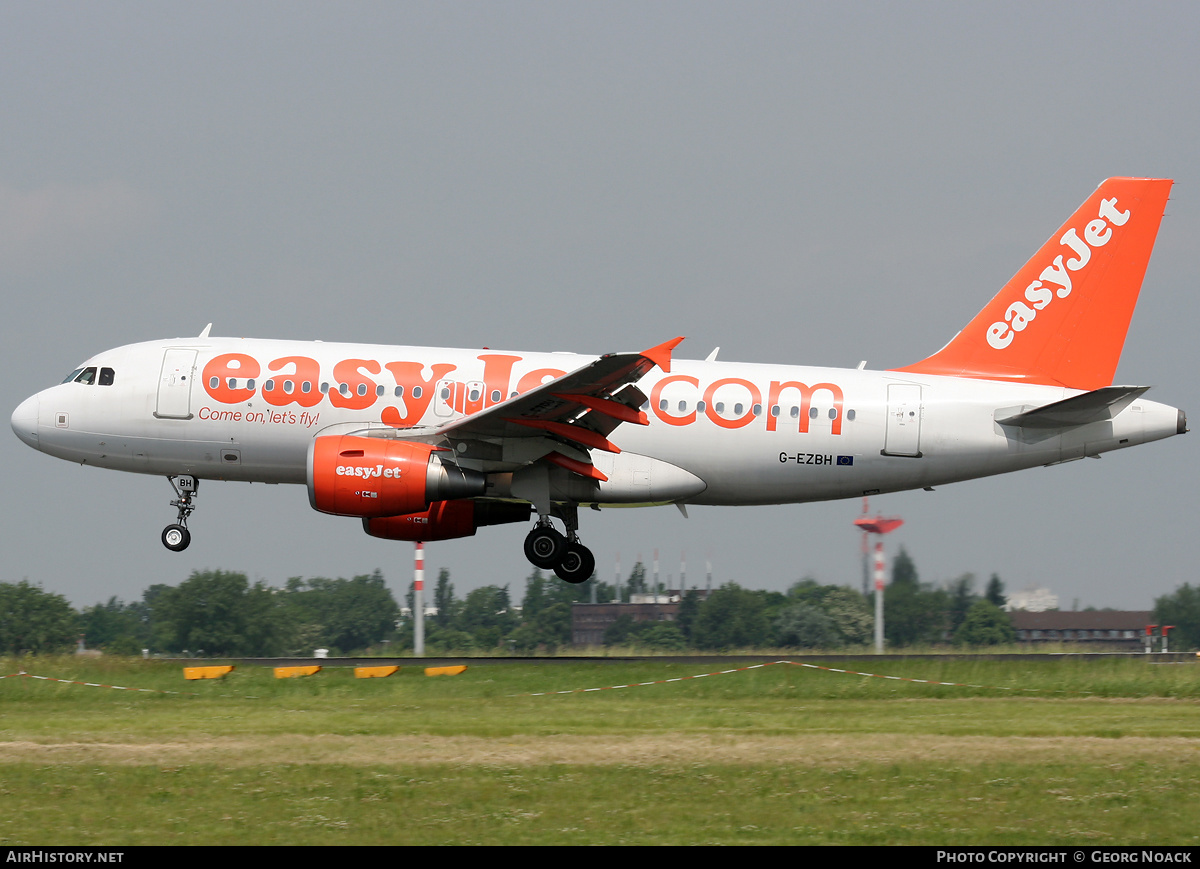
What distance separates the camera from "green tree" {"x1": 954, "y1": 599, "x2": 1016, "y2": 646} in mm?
53125

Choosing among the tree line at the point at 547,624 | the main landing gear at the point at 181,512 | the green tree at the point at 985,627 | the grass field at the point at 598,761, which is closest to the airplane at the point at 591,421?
the main landing gear at the point at 181,512

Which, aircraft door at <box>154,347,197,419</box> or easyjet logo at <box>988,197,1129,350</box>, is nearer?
aircraft door at <box>154,347,197,419</box>

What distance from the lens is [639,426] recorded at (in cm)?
2572

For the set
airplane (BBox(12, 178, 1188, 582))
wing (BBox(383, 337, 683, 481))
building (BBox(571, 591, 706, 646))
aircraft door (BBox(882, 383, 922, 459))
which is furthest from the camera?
building (BBox(571, 591, 706, 646))

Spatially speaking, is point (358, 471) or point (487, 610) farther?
point (487, 610)

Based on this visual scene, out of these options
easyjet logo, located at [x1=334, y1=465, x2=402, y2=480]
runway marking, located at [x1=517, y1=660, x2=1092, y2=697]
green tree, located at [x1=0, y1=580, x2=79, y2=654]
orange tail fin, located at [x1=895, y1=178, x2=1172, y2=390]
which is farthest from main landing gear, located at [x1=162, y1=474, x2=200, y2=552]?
green tree, located at [x1=0, y1=580, x2=79, y2=654]

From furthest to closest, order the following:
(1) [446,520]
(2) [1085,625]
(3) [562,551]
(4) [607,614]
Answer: (4) [607,614] → (2) [1085,625] → (1) [446,520] → (3) [562,551]

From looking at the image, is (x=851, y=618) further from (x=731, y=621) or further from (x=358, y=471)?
(x=358, y=471)

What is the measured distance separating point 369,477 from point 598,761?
1061 centimetres

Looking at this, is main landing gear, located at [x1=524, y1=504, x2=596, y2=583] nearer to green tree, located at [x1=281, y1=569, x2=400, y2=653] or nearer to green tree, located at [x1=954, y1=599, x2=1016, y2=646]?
green tree, located at [x1=954, y1=599, x2=1016, y2=646]

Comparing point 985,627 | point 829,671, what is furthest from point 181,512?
point 985,627

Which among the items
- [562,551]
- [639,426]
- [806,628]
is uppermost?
[639,426]

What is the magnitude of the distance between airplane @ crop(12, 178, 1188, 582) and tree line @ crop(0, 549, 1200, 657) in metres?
17.9

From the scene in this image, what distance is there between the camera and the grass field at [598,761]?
11.6 meters
